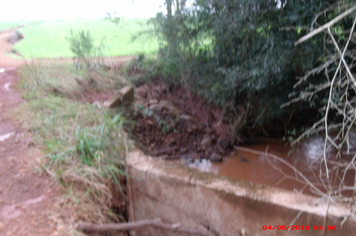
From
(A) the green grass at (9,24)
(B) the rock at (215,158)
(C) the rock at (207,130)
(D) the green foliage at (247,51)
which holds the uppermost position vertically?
(A) the green grass at (9,24)

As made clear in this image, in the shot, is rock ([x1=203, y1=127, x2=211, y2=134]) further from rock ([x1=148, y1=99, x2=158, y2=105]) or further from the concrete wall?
the concrete wall

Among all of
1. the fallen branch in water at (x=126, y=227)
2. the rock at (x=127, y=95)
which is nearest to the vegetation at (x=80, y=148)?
the fallen branch in water at (x=126, y=227)

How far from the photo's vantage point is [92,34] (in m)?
8.44

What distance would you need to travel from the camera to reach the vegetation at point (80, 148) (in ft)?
8.20

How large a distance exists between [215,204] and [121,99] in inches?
144

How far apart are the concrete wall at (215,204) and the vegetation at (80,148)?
278mm

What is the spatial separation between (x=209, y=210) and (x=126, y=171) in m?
0.97

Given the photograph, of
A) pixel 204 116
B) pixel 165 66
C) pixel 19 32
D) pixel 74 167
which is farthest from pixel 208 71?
pixel 19 32

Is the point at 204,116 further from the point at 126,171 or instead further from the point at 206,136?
the point at 126,171

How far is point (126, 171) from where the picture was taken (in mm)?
2920

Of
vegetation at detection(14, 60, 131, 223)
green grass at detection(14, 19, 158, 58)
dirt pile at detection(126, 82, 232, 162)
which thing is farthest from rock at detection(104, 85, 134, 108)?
green grass at detection(14, 19, 158, 58)

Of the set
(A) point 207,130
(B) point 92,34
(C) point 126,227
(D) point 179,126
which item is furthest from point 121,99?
(B) point 92,34
